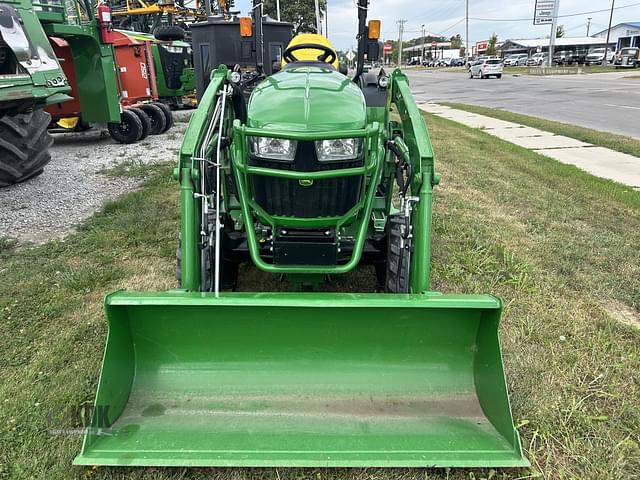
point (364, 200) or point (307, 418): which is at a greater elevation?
point (364, 200)

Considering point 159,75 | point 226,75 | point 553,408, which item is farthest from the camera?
point 159,75

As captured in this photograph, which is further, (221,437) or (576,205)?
(576,205)

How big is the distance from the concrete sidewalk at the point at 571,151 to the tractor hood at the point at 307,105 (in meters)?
5.62

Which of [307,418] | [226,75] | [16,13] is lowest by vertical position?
[307,418]

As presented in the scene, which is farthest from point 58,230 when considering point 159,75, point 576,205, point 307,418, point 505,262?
point 159,75

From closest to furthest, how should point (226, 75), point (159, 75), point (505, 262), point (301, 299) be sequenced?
point (301, 299) < point (226, 75) < point (505, 262) < point (159, 75)

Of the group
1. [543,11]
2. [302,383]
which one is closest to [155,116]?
[302,383]

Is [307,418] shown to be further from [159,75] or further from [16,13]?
[159,75]

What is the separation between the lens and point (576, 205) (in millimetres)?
6207

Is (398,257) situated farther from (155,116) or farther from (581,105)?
(581,105)

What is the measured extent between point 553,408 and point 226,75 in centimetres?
299

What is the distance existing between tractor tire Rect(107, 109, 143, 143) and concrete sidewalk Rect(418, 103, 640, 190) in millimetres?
7492

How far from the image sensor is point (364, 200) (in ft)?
10.5

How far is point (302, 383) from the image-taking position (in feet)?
8.73
